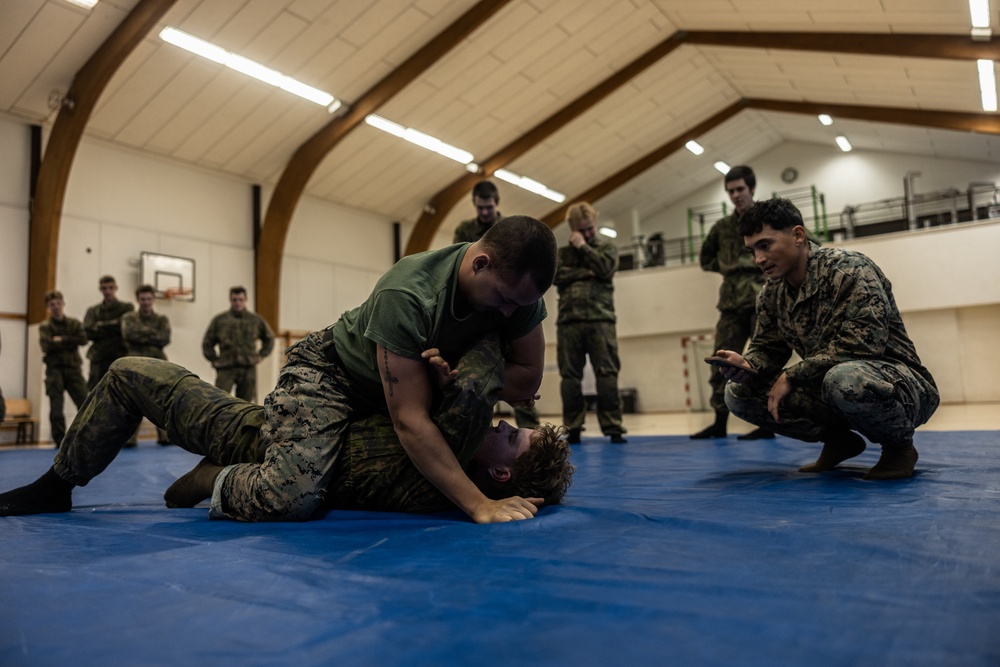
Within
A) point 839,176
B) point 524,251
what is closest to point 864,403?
point 524,251

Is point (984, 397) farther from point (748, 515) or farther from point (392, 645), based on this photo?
point (392, 645)

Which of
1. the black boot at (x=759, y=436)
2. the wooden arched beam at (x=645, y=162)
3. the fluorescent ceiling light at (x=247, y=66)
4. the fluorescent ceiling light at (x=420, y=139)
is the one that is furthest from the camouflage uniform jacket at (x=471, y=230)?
the wooden arched beam at (x=645, y=162)

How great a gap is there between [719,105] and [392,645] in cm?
1475

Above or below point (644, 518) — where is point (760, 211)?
above

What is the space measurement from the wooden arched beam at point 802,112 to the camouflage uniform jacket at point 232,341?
8703 millimetres

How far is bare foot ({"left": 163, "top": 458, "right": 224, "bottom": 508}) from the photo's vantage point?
225cm

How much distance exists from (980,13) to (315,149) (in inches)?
336

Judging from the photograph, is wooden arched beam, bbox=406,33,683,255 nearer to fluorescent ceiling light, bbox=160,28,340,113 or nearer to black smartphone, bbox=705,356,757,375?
fluorescent ceiling light, bbox=160,28,340,113

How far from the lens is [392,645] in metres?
0.96

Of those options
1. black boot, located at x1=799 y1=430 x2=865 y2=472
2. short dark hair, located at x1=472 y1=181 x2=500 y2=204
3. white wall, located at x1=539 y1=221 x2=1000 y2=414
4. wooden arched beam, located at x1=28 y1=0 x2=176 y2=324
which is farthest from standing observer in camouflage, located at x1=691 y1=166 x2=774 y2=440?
wooden arched beam, located at x1=28 y1=0 x2=176 y2=324

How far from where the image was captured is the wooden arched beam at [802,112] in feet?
36.9

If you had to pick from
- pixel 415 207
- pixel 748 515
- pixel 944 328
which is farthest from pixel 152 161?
pixel 944 328

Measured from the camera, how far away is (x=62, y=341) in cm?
720

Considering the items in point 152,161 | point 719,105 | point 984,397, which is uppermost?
point 719,105
